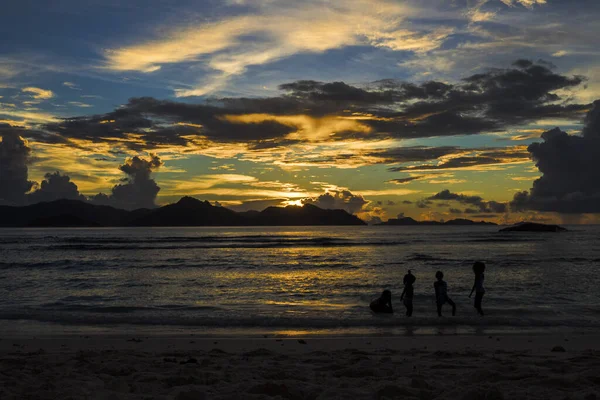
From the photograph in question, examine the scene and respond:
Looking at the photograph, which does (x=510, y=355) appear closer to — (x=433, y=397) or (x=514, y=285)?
(x=433, y=397)

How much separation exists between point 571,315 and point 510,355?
8.67 metres

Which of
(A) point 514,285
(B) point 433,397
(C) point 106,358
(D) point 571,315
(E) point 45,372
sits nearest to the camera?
(B) point 433,397

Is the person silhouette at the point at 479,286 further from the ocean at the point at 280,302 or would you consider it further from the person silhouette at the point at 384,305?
the person silhouette at the point at 384,305

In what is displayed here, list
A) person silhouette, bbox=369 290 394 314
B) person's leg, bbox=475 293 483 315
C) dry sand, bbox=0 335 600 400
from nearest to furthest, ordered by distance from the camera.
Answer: dry sand, bbox=0 335 600 400 → person silhouette, bbox=369 290 394 314 → person's leg, bbox=475 293 483 315

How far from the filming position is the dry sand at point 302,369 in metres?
7.04

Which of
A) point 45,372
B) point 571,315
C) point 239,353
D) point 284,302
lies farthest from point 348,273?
point 45,372

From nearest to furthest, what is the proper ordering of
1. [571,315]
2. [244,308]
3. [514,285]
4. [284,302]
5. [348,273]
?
[571,315]
[244,308]
[284,302]
[514,285]
[348,273]

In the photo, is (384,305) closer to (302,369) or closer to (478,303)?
(478,303)

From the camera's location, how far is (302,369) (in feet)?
29.0

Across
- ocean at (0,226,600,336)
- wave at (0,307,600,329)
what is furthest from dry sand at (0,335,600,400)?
wave at (0,307,600,329)

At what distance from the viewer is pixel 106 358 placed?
32.1 ft

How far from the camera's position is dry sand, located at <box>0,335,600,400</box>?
23.1ft

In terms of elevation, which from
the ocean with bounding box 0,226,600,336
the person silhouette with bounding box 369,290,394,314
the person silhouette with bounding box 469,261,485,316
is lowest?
the ocean with bounding box 0,226,600,336

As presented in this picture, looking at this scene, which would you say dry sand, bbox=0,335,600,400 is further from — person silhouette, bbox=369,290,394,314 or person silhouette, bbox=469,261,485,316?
person silhouette, bbox=469,261,485,316
